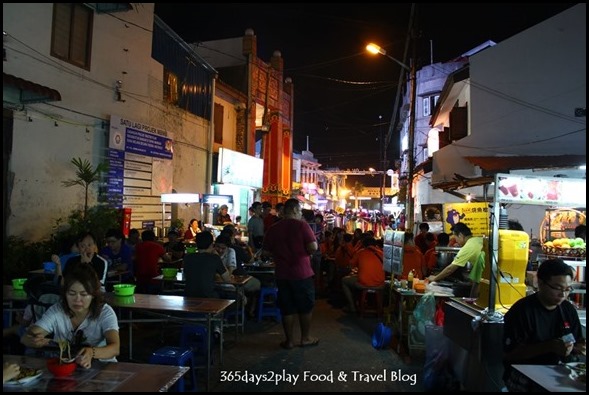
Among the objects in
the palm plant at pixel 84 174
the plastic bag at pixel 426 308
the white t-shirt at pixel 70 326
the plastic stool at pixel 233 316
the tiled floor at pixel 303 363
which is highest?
the palm plant at pixel 84 174

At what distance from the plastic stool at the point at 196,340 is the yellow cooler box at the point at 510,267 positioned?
351 centimetres

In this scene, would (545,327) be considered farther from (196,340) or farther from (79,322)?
(196,340)

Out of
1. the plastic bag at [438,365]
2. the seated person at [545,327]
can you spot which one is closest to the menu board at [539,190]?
the seated person at [545,327]

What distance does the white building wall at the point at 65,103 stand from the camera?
843 centimetres

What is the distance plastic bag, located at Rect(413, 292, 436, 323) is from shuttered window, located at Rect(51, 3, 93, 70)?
8.95 meters

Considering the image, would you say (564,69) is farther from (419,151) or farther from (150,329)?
(419,151)

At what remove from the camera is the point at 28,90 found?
24.3ft

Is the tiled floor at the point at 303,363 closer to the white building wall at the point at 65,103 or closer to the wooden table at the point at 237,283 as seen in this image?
the wooden table at the point at 237,283

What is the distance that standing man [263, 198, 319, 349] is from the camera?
6.14 metres

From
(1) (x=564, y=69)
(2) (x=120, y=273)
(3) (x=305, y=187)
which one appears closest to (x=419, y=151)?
(3) (x=305, y=187)

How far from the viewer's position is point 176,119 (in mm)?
14023

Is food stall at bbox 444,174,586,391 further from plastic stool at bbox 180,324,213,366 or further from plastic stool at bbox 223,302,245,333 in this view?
plastic stool at bbox 223,302,245,333

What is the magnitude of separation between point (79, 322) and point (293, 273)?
3.29 meters

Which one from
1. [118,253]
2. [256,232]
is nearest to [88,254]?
[118,253]
